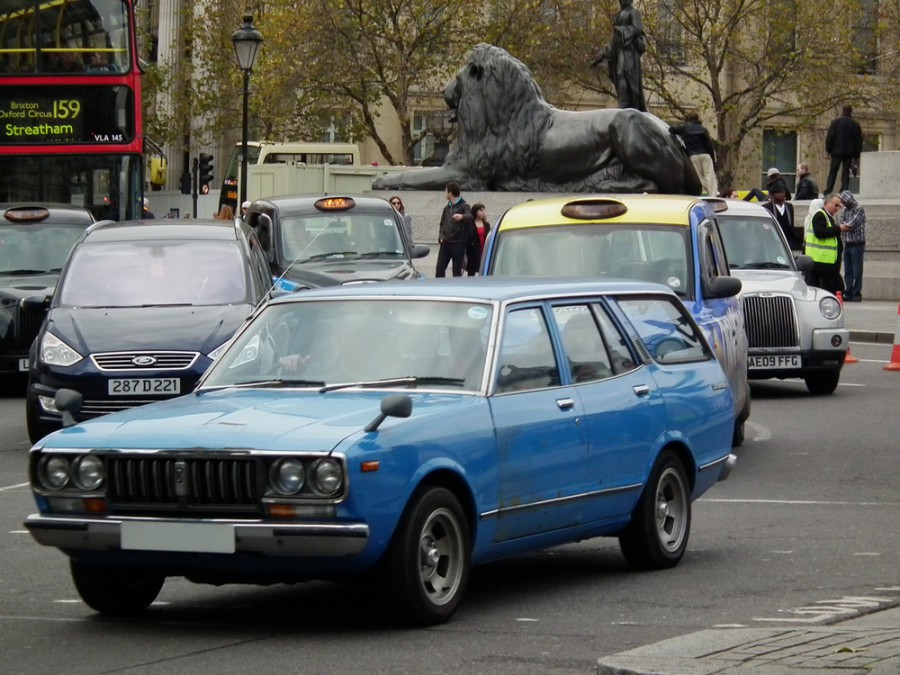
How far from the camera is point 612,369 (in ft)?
30.0

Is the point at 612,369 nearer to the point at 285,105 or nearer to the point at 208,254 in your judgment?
the point at 208,254

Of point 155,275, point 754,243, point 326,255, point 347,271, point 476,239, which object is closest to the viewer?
point 155,275

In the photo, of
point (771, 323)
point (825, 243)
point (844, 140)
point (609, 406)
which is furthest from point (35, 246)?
point (844, 140)

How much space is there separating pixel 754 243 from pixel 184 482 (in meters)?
13.5

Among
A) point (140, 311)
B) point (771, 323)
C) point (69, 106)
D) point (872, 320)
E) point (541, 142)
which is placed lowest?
point (872, 320)

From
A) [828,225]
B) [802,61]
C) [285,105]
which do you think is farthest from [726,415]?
[285,105]

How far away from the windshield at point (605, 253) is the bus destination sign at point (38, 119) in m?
12.9

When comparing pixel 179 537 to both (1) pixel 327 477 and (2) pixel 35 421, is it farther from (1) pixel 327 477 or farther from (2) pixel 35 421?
(2) pixel 35 421

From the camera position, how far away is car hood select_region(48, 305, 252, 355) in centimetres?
1426

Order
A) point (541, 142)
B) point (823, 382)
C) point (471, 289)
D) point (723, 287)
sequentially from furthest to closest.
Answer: point (541, 142) < point (823, 382) < point (723, 287) < point (471, 289)

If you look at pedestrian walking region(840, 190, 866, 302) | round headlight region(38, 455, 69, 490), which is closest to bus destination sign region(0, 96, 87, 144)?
pedestrian walking region(840, 190, 866, 302)

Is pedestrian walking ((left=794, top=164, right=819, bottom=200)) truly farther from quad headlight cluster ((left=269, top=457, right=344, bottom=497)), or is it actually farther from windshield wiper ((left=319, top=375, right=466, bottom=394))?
quad headlight cluster ((left=269, top=457, right=344, bottom=497))

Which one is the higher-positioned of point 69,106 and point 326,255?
point 69,106

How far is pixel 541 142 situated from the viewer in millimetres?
32562
